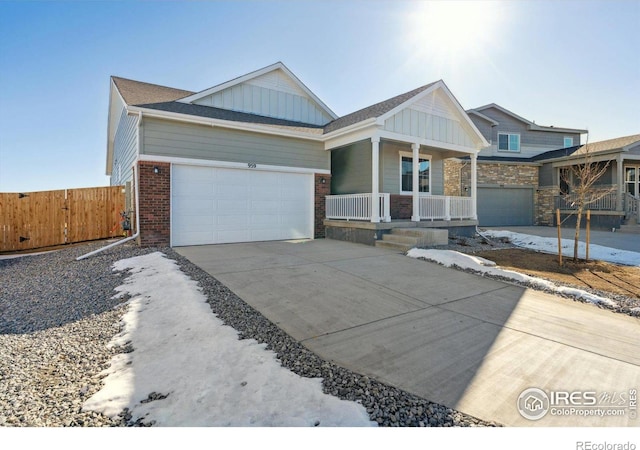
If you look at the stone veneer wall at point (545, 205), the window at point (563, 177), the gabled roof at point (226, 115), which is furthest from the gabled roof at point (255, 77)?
the window at point (563, 177)

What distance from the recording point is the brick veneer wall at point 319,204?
36.1 ft

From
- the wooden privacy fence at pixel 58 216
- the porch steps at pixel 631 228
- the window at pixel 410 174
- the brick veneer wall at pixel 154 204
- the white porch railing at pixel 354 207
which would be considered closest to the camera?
the brick veneer wall at pixel 154 204

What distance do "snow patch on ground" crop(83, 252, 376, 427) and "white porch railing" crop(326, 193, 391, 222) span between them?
6.96m

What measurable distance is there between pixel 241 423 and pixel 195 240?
7.67 meters

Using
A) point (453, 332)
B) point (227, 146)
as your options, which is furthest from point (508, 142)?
point (453, 332)

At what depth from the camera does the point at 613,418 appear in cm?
207

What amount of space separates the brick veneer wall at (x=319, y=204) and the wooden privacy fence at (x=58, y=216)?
750 cm

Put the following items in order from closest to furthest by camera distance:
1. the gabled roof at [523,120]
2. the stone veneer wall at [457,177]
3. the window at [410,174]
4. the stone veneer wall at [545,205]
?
the window at [410,174] < the stone veneer wall at [457,177] < the stone veneer wall at [545,205] < the gabled roof at [523,120]

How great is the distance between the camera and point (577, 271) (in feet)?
21.3

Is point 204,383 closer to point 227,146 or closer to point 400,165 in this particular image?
point 227,146

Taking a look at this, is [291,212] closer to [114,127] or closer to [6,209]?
[6,209]

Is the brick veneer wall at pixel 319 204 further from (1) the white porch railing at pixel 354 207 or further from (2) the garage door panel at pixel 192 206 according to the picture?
(2) the garage door panel at pixel 192 206

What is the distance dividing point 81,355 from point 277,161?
26.5 ft

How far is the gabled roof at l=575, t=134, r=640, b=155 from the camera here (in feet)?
48.8
